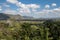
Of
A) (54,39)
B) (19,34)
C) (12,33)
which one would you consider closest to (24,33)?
(19,34)

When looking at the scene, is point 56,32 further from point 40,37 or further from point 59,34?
point 40,37

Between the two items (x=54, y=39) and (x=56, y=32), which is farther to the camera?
(x=56, y=32)

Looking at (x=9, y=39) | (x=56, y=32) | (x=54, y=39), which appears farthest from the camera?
(x=56, y=32)

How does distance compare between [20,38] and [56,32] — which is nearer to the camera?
[20,38]

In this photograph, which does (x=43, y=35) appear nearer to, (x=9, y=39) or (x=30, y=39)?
(x=30, y=39)

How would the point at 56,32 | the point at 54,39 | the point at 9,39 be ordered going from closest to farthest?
the point at 9,39, the point at 54,39, the point at 56,32

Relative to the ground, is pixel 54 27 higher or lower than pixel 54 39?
higher

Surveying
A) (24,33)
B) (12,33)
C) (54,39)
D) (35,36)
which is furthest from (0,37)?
(54,39)

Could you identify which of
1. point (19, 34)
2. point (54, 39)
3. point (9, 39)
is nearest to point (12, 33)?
point (19, 34)
